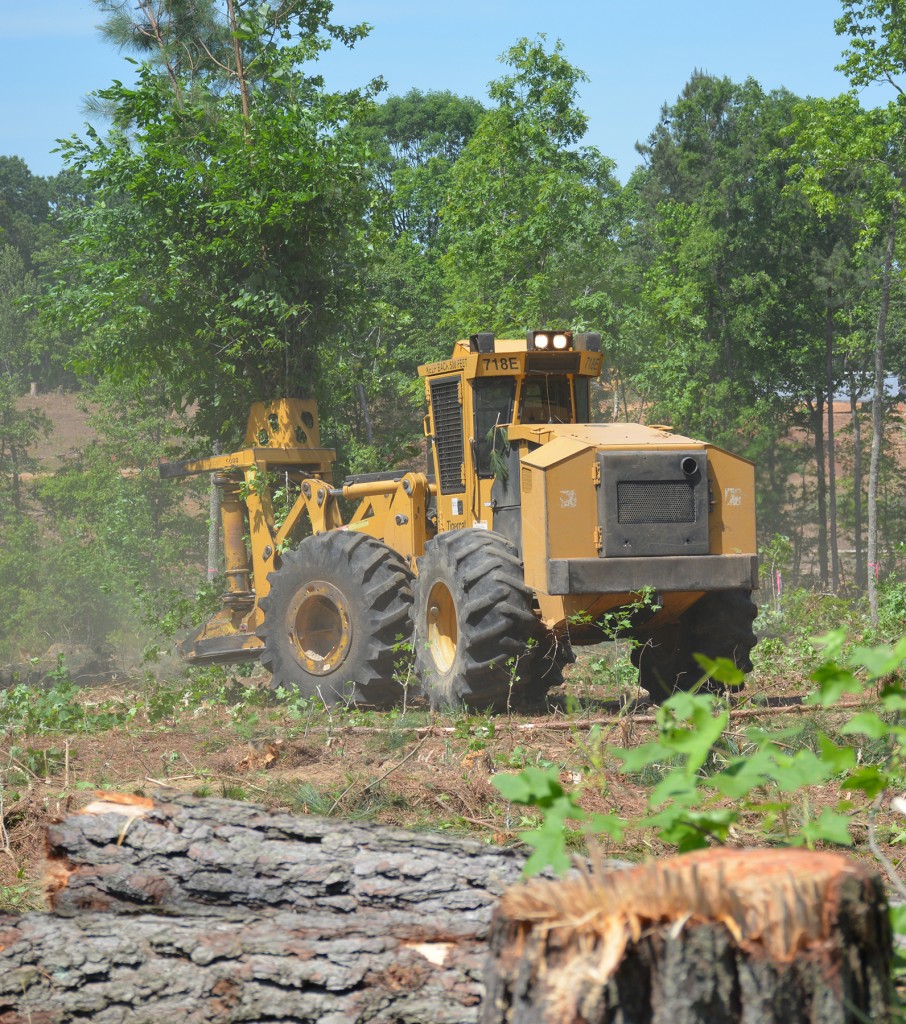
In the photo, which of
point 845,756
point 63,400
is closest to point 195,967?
point 845,756

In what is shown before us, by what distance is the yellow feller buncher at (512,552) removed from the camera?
409 inches

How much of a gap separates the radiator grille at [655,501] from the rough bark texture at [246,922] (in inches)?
246

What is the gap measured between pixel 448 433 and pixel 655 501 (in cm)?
248

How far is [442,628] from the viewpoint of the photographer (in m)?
11.6

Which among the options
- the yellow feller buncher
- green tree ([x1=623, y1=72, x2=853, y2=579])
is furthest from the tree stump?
green tree ([x1=623, y1=72, x2=853, y2=579])

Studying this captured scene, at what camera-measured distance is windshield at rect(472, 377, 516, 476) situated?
464 inches

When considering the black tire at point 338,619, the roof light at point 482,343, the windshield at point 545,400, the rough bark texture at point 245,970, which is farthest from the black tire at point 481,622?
the rough bark texture at point 245,970

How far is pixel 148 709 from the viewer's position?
11883mm

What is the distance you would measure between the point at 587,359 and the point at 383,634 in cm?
315

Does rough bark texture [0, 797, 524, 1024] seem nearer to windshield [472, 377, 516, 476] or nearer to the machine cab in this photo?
the machine cab

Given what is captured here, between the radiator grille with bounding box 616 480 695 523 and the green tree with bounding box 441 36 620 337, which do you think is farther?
the green tree with bounding box 441 36 620 337

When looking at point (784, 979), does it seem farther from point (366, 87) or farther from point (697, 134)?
point (697, 134)

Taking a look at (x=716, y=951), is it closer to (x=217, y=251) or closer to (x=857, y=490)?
(x=217, y=251)

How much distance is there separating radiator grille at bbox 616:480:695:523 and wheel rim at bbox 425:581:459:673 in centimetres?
183
